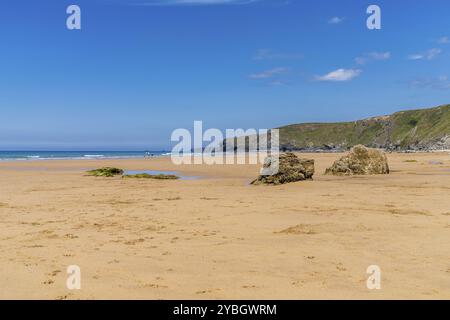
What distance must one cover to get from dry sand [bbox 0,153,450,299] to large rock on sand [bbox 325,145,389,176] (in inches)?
413

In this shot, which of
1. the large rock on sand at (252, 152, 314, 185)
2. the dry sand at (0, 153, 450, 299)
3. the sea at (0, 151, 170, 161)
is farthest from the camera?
the sea at (0, 151, 170, 161)

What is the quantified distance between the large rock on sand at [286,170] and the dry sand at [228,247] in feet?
19.1

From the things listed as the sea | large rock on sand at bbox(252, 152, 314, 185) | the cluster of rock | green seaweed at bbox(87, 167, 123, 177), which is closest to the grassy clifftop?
the sea

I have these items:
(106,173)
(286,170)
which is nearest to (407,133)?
Result: (106,173)

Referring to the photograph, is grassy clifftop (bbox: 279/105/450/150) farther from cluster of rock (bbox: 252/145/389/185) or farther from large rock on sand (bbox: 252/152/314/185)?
large rock on sand (bbox: 252/152/314/185)

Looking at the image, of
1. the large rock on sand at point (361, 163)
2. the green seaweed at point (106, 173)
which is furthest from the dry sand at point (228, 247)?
the green seaweed at point (106, 173)

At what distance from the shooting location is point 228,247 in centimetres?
830

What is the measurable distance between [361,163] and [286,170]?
6.84 metres

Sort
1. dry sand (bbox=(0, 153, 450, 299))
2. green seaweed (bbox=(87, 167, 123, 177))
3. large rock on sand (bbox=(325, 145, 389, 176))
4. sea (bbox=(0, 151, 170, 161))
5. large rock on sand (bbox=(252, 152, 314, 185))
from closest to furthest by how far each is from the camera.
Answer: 1. dry sand (bbox=(0, 153, 450, 299))
2. large rock on sand (bbox=(252, 152, 314, 185))
3. large rock on sand (bbox=(325, 145, 389, 176))
4. green seaweed (bbox=(87, 167, 123, 177))
5. sea (bbox=(0, 151, 170, 161))

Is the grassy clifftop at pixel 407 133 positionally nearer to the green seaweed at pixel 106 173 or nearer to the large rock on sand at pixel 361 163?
the large rock on sand at pixel 361 163

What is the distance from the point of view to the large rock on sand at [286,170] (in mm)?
21391

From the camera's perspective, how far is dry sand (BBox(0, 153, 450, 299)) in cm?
588

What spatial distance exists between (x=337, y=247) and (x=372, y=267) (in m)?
1.40
